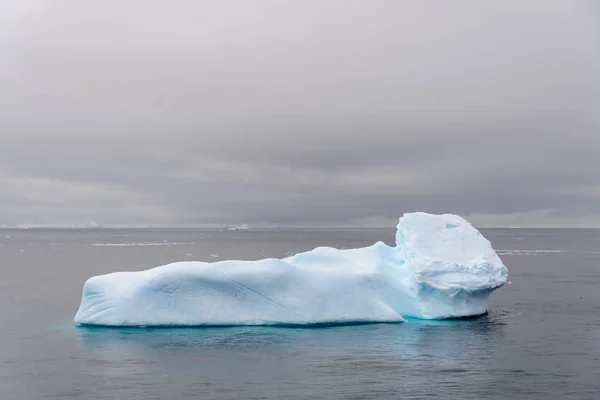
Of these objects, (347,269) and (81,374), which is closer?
(81,374)

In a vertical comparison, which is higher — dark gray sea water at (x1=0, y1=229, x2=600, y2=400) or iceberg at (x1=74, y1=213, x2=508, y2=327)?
iceberg at (x1=74, y1=213, x2=508, y2=327)

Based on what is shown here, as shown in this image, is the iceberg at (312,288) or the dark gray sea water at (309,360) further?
the iceberg at (312,288)

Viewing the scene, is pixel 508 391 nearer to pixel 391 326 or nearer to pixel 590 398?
pixel 590 398

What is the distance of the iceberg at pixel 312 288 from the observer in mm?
20906

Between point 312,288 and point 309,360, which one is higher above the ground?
point 312,288

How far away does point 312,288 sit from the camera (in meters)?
21.9

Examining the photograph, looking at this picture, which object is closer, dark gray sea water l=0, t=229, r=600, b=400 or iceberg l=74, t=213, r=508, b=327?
dark gray sea water l=0, t=229, r=600, b=400

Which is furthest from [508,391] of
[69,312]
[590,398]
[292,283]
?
[69,312]

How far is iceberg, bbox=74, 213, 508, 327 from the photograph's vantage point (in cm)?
2091

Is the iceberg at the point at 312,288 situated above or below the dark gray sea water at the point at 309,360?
above

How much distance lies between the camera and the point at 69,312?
25.5 metres

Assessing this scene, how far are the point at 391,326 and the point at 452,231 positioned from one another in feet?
17.9

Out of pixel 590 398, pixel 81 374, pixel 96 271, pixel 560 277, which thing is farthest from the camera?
pixel 96 271

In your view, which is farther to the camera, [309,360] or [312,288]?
[312,288]
